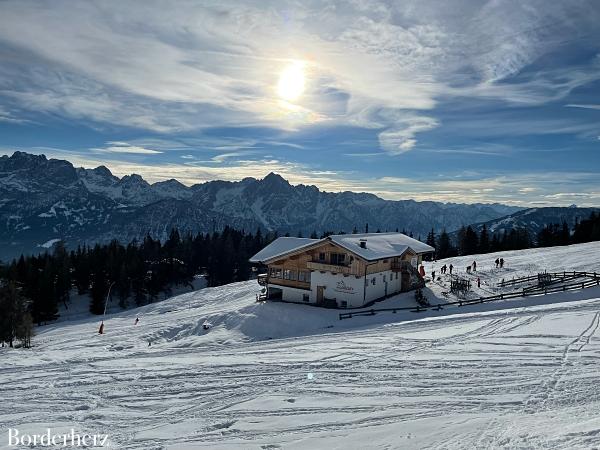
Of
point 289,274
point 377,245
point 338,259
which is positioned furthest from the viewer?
point 377,245

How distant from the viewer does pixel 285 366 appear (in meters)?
18.4

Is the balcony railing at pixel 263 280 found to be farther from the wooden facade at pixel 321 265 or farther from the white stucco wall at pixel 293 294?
the white stucco wall at pixel 293 294

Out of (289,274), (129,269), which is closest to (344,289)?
(289,274)

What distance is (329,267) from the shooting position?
40.2m

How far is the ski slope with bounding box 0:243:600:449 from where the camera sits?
1143 cm

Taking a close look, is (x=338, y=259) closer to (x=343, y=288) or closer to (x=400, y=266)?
(x=343, y=288)

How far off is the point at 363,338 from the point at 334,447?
14348 mm

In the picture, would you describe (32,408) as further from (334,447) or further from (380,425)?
(380,425)

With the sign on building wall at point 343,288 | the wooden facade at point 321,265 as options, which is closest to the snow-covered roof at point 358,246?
the wooden facade at point 321,265

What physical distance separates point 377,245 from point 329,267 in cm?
623

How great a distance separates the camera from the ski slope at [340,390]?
11.4 metres

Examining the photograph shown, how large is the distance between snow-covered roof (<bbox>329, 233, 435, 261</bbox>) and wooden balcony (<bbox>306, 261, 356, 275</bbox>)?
189cm

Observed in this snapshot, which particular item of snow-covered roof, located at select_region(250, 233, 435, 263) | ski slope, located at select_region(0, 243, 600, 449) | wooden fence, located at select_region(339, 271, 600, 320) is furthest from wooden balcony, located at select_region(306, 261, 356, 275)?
ski slope, located at select_region(0, 243, 600, 449)

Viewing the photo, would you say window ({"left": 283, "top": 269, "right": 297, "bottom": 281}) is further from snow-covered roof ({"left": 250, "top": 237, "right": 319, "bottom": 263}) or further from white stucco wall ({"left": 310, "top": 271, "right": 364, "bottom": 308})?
white stucco wall ({"left": 310, "top": 271, "right": 364, "bottom": 308})
